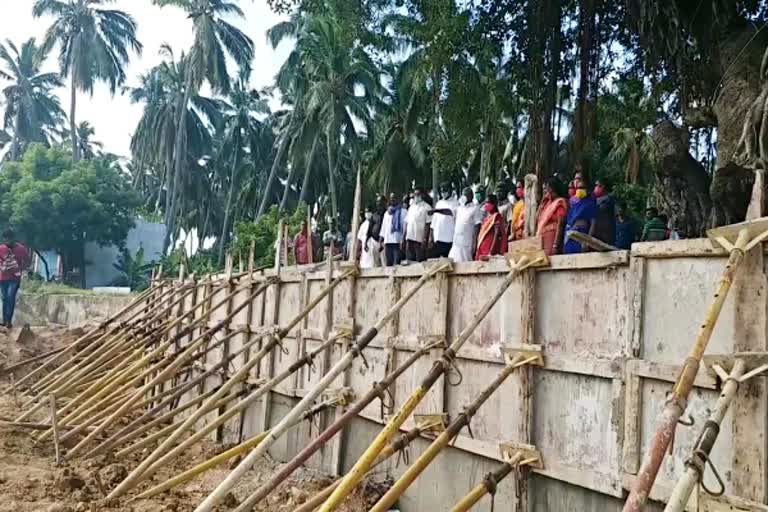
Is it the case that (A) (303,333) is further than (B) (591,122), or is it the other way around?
(B) (591,122)

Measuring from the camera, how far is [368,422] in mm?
7000

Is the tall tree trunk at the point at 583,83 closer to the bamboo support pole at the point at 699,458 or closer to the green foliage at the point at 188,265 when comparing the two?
the bamboo support pole at the point at 699,458

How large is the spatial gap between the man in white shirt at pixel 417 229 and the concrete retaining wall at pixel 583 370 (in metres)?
2.93

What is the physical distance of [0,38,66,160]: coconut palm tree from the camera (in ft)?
139

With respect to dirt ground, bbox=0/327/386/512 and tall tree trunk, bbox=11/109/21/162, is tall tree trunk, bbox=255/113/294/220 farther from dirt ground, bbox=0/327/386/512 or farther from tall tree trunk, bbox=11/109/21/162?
dirt ground, bbox=0/327/386/512

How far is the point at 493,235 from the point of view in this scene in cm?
809

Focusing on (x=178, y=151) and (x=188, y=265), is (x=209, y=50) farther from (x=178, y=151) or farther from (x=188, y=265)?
(x=188, y=265)

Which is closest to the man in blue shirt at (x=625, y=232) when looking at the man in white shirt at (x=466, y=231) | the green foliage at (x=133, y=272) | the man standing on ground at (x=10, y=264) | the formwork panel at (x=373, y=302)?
the man in white shirt at (x=466, y=231)

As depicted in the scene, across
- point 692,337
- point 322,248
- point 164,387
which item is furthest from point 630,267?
point 322,248

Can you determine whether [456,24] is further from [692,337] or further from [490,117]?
[692,337]

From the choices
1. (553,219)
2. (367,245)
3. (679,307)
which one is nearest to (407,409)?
(679,307)

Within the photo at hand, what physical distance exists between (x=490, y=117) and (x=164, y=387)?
758cm

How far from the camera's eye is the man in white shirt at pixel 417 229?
32.3ft

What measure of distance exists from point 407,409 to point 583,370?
119 cm
